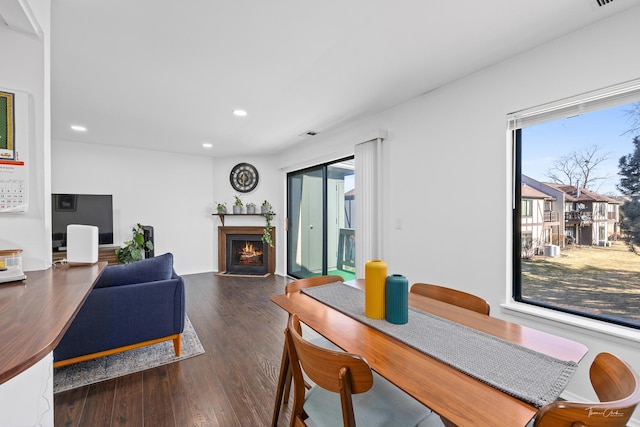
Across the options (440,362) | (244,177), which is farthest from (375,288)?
(244,177)

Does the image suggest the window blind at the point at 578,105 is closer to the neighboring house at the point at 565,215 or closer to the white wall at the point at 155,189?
the neighboring house at the point at 565,215

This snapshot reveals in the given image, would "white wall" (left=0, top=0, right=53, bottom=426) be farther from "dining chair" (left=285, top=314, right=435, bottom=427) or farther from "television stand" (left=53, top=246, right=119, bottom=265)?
"television stand" (left=53, top=246, right=119, bottom=265)

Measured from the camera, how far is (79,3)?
157 cm

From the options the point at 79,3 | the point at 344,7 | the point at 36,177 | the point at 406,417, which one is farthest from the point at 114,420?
the point at 344,7

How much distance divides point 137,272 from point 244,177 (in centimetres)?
359

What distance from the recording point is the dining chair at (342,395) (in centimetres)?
88

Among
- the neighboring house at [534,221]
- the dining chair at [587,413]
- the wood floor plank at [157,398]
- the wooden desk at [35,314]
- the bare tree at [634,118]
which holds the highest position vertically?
the bare tree at [634,118]

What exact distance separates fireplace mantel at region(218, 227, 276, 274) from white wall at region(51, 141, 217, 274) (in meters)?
0.23

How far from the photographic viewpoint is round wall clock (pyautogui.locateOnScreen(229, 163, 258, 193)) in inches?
223

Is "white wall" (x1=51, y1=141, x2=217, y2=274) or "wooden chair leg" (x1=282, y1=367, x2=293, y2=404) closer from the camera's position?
"wooden chair leg" (x1=282, y1=367, x2=293, y2=404)

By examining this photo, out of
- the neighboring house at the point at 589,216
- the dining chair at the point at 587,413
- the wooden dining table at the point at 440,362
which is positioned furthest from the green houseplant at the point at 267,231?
the dining chair at the point at 587,413

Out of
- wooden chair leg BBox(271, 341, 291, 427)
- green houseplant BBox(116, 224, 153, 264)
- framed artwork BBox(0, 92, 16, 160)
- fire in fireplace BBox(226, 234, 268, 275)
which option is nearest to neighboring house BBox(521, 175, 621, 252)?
wooden chair leg BBox(271, 341, 291, 427)

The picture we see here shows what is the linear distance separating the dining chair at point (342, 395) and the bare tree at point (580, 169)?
1920mm

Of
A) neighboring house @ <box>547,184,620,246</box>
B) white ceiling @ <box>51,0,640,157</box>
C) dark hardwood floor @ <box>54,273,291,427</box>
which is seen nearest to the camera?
white ceiling @ <box>51,0,640,157</box>
